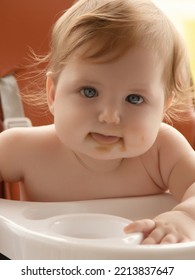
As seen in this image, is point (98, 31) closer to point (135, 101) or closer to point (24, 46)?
point (135, 101)

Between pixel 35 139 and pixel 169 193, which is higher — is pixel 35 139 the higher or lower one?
the higher one

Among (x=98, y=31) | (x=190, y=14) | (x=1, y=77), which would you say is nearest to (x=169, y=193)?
(x=98, y=31)

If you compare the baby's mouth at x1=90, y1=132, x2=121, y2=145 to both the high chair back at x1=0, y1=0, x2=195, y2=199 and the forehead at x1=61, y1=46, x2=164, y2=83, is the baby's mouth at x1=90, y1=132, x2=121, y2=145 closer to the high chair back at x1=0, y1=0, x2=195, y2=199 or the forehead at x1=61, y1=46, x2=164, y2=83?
the forehead at x1=61, y1=46, x2=164, y2=83

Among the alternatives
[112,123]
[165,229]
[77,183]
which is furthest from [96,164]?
[165,229]

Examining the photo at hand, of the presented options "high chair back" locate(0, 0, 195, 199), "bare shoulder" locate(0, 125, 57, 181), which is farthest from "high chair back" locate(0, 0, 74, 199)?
"bare shoulder" locate(0, 125, 57, 181)

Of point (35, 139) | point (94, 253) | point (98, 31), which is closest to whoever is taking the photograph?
point (94, 253)

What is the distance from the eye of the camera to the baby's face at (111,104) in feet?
2.53

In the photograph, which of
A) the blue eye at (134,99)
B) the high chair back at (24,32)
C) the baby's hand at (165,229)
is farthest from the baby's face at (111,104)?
the high chair back at (24,32)

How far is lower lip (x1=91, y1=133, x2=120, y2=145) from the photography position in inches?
31.2

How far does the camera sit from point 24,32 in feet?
3.75

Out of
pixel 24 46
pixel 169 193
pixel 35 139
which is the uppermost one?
pixel 24 46

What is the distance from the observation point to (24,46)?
114 centimetres

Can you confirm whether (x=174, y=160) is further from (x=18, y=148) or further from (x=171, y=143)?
(x=18, y=148)
